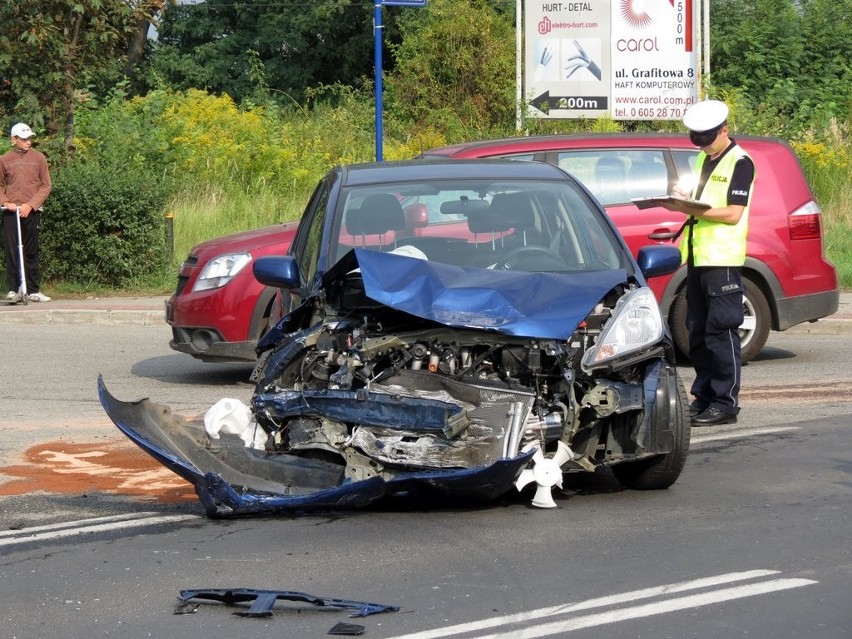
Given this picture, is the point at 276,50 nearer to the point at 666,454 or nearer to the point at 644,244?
the point at 644,244

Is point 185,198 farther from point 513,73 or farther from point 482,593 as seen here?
point 482,593

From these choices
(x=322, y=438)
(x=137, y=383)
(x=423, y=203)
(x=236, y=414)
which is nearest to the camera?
(x=322, y=438)

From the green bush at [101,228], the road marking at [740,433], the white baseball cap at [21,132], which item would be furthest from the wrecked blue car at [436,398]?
the green bush at [101,228]

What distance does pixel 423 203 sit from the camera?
766cm

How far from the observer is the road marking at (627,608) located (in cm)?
480

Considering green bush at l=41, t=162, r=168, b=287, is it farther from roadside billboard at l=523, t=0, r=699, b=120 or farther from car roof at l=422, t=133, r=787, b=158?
roadside billboard at l=523, t=0, r=699, b=120

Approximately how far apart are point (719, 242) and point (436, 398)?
3.24 m

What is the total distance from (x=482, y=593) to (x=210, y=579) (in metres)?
1.07

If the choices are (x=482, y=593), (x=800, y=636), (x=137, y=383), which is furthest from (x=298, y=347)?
(x=137, y=383)

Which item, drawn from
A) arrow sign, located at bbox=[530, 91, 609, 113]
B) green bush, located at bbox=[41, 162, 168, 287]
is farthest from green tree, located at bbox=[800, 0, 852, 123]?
green bush, located at bbox=[41, 162, 168, 287]

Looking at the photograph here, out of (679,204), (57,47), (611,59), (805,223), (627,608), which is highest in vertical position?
(57,47)

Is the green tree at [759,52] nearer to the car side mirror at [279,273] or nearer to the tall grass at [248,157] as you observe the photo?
the tall grass at [248,157]

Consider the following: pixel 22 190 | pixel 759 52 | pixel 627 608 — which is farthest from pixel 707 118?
pixel 759 52

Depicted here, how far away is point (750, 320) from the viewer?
37.9ft
